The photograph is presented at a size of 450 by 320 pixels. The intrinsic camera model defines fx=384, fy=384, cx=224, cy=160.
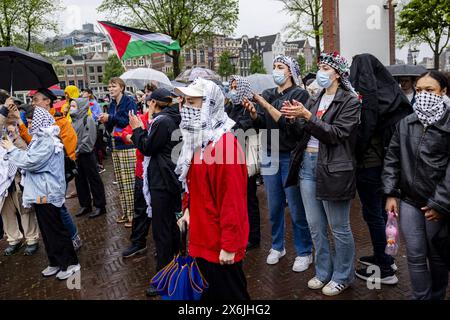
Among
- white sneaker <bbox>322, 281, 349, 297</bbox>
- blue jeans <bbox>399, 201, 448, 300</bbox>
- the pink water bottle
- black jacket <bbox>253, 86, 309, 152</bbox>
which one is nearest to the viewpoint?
blue jeans <bbox>399, 201, 448, 300</bbox>

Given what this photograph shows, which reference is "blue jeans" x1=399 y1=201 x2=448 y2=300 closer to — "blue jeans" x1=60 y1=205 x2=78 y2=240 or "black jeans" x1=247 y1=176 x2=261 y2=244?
"black jeans" x1=247 y1=176 x2=261 y2=244

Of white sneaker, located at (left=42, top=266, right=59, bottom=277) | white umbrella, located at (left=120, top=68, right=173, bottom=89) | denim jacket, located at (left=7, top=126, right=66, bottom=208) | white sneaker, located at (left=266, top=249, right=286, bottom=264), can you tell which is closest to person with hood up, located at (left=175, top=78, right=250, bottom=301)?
white sneaker, located at (left=266, top=249, right=286, bottom=264)

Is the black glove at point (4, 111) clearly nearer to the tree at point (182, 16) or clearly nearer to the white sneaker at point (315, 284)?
the white sneaker at point (315, 284)

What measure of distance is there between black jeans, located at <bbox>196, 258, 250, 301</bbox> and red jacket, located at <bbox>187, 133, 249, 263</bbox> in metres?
0.07

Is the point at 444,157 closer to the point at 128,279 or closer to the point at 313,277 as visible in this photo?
the point at 313,277

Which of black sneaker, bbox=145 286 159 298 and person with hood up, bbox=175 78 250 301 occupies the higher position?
person with hood up, bbox=175 78 250 301

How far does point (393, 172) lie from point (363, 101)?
747 millimetres

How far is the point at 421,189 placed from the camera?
2732mm

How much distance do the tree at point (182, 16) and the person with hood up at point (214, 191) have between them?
2159 cm

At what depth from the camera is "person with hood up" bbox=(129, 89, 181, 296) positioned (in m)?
3.60

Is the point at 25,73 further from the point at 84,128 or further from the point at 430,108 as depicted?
the point at 430,108

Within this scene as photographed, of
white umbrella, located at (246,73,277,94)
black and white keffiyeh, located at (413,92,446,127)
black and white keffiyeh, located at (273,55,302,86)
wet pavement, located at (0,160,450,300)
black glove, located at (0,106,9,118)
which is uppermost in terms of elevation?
white umbrella, located at (246,73,277,94)

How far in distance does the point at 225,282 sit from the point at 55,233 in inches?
93.6
